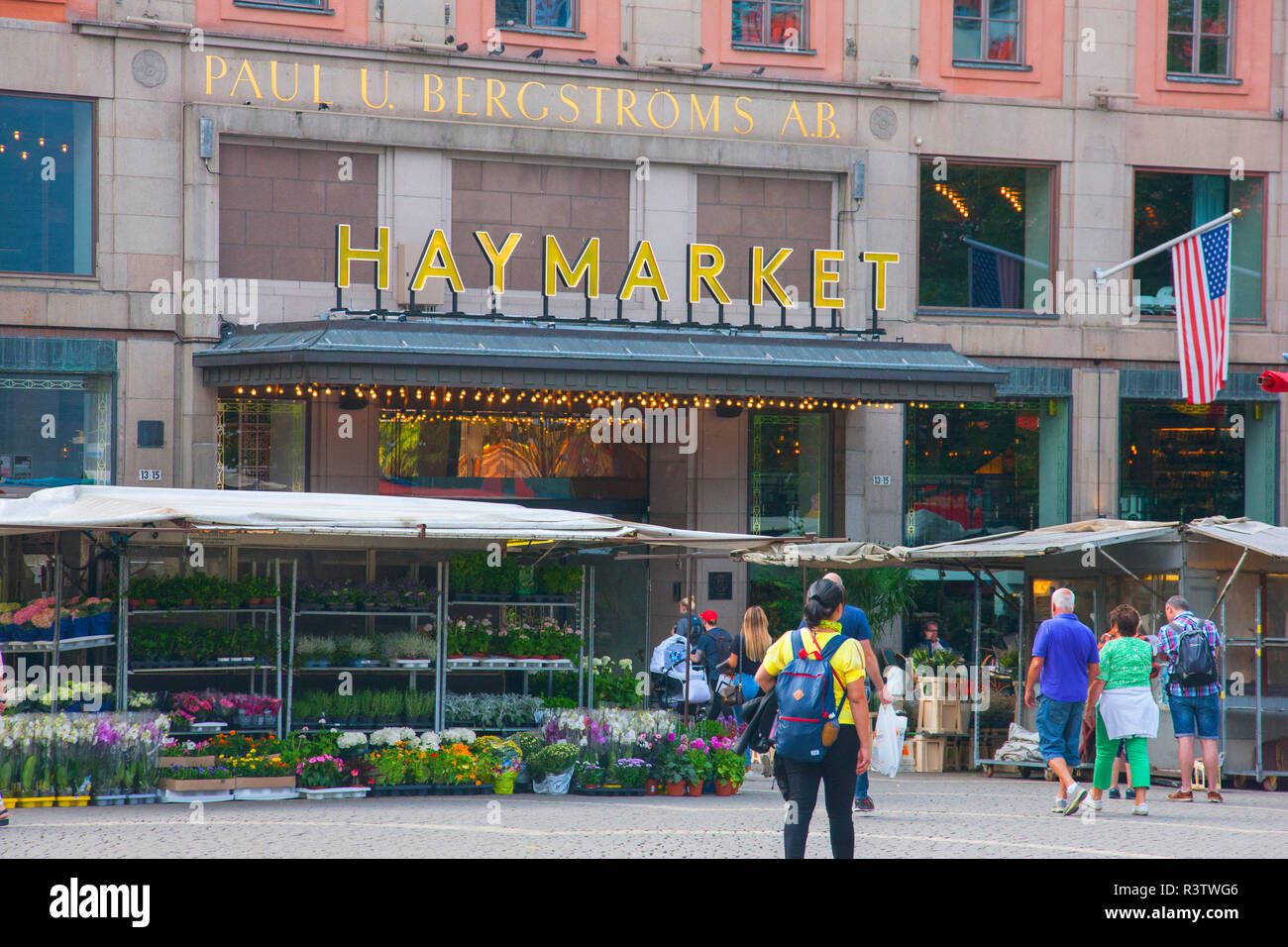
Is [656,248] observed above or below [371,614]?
above

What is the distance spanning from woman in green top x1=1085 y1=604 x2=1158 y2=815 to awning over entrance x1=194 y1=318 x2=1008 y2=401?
26.3 feet

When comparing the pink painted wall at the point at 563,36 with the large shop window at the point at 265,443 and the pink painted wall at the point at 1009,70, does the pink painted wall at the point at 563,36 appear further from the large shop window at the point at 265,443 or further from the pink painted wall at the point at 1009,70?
the large shop window at the point at 265,443

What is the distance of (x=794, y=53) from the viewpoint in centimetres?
2423

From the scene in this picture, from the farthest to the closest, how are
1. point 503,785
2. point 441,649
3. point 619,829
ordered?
1. point 441,649
2. point 503,785
3. point 619,829

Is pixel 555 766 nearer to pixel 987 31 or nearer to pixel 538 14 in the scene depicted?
pixel 538 14

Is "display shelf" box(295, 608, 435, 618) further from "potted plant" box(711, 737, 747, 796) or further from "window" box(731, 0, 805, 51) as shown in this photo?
"window" box(731, 0, 805, 51)

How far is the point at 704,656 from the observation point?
19.9 meters

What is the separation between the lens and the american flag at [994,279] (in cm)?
2489

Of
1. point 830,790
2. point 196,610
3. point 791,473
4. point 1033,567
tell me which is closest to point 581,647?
point 196,610

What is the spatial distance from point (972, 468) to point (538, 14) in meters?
9.32

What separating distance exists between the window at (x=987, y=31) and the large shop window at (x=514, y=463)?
7.94 meters

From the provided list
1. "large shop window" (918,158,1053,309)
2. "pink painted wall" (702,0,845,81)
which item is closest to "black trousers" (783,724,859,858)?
"large shop window" (918,158,1053,309)

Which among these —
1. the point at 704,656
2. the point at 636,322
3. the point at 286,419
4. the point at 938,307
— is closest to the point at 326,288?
the point at 286,419

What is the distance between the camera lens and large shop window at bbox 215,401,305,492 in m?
22.4
